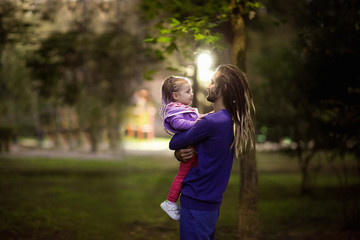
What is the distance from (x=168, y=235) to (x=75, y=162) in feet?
42.4

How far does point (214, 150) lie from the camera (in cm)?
307

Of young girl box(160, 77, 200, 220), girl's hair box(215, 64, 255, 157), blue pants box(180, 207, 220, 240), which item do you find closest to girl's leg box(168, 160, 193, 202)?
young girl box(160, 77, 200, 220)

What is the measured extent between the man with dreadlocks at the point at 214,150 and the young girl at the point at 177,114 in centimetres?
6

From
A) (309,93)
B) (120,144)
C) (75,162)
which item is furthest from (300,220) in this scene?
(120,144)

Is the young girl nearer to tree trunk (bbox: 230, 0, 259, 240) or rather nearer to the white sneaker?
the white sneaker

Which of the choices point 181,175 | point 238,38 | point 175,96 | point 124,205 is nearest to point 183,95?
point 175,96

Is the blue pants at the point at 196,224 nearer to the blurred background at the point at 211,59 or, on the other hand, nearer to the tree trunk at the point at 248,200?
the tree trunk at the point at 248,200

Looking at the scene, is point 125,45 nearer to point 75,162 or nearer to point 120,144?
point 75,162

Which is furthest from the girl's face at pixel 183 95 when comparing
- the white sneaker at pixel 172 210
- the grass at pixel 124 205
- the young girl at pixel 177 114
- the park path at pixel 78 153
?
the park path at pixel 78 153

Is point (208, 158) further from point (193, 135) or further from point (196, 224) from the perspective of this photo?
point (196, 224)

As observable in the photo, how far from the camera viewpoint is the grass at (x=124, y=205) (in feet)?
24.8

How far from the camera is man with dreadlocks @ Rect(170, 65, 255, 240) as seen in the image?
3.07 meters

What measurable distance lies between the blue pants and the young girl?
0.16 m

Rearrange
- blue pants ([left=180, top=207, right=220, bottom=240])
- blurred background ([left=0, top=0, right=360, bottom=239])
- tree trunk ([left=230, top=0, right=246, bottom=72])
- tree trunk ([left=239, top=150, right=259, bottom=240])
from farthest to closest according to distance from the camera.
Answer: blurred background ([left=0, top=0, right=360, bottom=239])
tree trunk ([left=230, top=0, right=246, bottom=72])
tree trunk ([left=239, top=150, right=259, bottom=240])
blue pants ([left=180, top=207, right=220, bottom=240])
